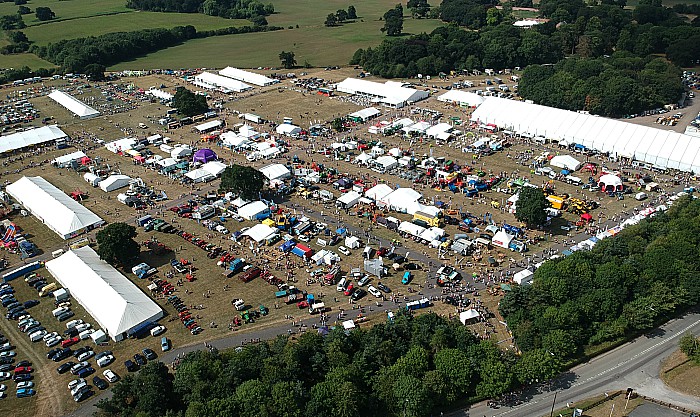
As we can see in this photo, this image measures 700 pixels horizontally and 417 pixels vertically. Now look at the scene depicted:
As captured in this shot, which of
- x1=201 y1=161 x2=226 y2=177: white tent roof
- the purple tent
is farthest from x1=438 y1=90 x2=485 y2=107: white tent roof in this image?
x1=201 y1=161 x2=226 y2=177: white tent roof

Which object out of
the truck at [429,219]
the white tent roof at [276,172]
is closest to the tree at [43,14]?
the white tent roof at [276,172]

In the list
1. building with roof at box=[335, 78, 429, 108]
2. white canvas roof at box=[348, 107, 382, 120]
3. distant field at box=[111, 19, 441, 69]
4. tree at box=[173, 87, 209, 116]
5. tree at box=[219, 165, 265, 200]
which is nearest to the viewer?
tree at box=[219, 165, 265, 200]

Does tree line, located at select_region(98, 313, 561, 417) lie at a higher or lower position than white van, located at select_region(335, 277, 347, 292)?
higher

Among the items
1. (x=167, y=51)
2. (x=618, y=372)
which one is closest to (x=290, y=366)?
(x=618, y=372)

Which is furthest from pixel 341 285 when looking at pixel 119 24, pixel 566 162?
pixel 119 24

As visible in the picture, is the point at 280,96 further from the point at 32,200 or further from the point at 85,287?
the point at 85,287

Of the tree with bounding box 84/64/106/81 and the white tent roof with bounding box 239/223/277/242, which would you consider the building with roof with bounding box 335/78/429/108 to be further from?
the tree with bounding box 84/64/106/81

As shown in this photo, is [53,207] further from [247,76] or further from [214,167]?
[247,76]
